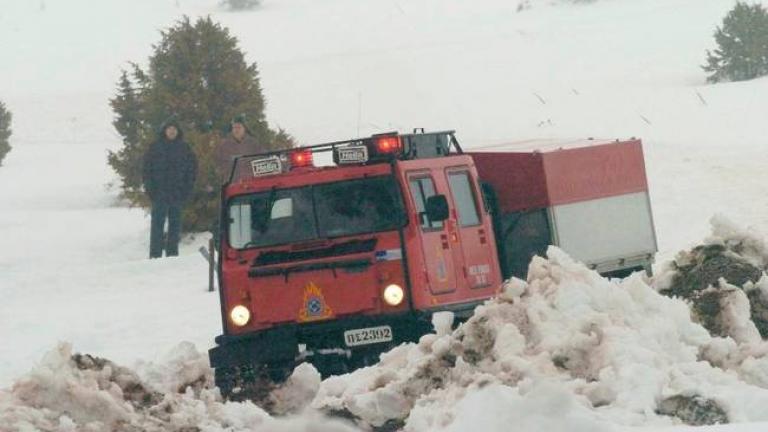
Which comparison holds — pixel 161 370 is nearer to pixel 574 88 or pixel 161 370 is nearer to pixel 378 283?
pixel 378 283

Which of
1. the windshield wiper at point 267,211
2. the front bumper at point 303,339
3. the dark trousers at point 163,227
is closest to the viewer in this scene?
the front bumper at point 303,339

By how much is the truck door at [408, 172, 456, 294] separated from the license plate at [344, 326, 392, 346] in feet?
2.11

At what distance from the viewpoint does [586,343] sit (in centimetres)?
1130

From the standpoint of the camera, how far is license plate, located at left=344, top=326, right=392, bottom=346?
1342 cm

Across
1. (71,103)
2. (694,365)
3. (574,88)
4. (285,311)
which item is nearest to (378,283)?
(285,311)

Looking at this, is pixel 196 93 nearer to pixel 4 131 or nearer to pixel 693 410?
pixel 4 131

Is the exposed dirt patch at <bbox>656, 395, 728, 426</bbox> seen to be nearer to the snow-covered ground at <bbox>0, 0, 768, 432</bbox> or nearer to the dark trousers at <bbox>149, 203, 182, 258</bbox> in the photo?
the snow-covered ground at <bbox>0, 0, 768, 432</bbox>

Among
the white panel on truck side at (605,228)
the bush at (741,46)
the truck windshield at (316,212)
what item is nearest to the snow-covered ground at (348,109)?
the bush at (741,46)

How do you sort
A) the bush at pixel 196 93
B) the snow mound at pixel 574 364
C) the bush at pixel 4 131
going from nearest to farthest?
the snow mound at pixel 574 364, the bush at pixel 196 93, the bush at pixel 4 131

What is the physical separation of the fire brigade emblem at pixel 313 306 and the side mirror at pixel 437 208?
1157mm

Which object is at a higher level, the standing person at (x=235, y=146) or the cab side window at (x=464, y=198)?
the standing person at (x=235, y=146)

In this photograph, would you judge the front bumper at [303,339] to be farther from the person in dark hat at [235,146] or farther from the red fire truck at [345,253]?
the person in dark hat at [235,146]

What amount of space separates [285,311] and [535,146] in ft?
15.4

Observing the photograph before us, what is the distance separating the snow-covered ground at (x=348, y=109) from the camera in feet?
64.8
